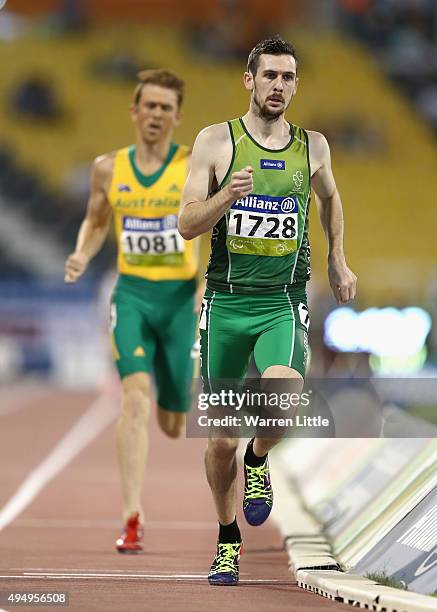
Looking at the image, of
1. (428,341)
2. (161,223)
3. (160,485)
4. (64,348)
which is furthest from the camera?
(64,348)

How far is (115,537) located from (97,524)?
0.69 metres

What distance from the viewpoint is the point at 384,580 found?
6.51 meters

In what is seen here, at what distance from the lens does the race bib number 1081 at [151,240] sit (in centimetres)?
921

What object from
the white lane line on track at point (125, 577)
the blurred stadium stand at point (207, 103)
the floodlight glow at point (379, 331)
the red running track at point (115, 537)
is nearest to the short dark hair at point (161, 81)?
the red running track at point (115, 537)

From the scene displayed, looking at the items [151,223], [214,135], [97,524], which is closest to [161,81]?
[151,223]

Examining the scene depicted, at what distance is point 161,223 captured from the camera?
9203mm

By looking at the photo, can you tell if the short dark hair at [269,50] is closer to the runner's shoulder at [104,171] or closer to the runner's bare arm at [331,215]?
the runner's bare arm at [331,215]

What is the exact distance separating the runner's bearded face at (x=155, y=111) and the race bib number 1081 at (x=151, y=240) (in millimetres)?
506

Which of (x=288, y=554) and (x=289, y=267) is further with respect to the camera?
(x=288, y=554)

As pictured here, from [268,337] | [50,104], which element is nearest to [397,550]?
[268,337]

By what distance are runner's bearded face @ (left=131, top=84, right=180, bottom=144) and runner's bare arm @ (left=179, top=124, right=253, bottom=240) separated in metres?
2.36

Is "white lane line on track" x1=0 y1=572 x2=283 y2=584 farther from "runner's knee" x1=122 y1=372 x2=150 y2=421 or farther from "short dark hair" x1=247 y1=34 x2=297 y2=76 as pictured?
"short dark hair" x1=247 y1=34 x2=297 y2=76

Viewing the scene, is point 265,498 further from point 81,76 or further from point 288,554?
point 81,76

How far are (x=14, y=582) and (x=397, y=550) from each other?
1707 mm
